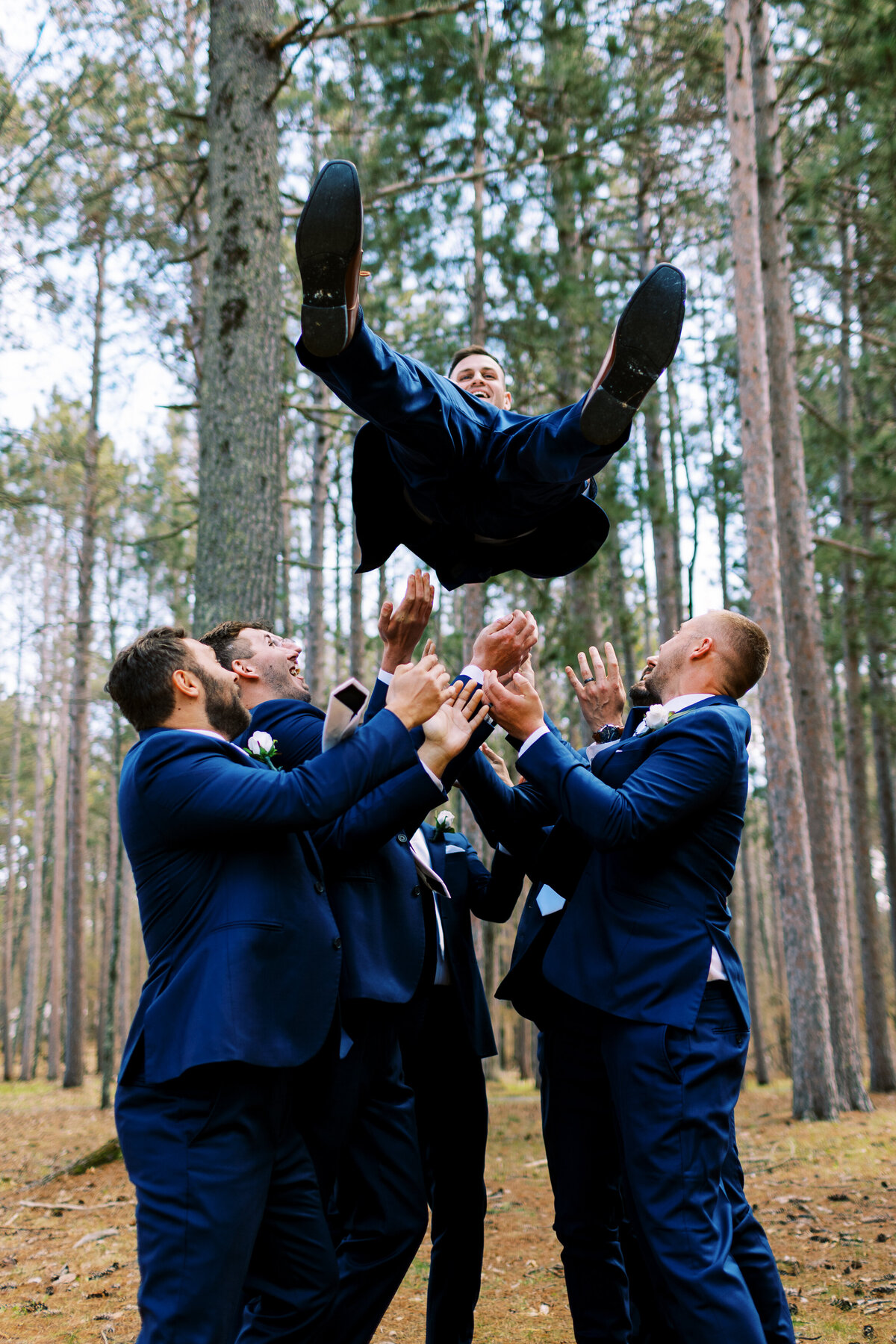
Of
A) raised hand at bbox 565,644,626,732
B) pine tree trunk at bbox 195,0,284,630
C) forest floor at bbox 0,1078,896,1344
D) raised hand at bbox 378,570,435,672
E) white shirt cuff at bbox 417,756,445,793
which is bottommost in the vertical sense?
forest floor at bbox 0,1078,896,1344

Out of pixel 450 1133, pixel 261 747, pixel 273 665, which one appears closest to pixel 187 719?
pixel 261 747

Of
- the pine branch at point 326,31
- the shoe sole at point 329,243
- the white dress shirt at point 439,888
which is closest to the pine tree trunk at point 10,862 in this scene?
the pine branch at point 326,31

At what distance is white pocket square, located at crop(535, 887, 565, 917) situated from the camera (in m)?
Answer: 2.97

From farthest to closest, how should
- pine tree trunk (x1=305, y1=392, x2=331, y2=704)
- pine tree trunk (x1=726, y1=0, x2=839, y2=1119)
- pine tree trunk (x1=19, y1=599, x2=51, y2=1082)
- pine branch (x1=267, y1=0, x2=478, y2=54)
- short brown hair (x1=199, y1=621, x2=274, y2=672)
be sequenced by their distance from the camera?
pine tree trunk (x1=19, y1=599, x2=51, y2=1082) → pine tree trunk (x1=305, y1=392, x2=331, y2=704) → pine tree trunk (x1=726, y1=0, x2=839, y2=1119) → pine branch (x1=267, y1=0, x2=478, y2=54) → short brown hair (x1=199, y1=621, x2=274, y2=672)

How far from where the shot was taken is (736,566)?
1538 centimetres

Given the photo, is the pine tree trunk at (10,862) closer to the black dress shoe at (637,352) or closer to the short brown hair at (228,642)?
the short brown hair at (228,642)

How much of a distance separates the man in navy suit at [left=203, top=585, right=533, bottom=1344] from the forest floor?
1422 millimetres

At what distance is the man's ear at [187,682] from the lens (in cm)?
249

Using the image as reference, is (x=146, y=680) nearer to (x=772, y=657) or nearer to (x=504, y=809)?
(x=504, y=809)

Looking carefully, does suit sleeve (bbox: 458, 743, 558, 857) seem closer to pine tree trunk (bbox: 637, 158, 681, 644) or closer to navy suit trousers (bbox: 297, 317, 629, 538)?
navy suit trousers (bbox: 297, 317, 629, 538)

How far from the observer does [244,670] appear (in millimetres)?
3176

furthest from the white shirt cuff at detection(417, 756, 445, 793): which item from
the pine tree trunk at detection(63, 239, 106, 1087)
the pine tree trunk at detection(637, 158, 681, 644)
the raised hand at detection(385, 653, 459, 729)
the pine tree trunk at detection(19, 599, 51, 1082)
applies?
the pine tree trunk at detection(19, 599, 51, 1082)

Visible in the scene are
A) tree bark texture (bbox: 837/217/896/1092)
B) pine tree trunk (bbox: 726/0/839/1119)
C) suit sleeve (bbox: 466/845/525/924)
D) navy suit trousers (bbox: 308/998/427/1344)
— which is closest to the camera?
navy suit trousers (bbox: 308/998/427/1344)

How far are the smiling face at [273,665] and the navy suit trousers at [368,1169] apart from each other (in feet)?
3.42
